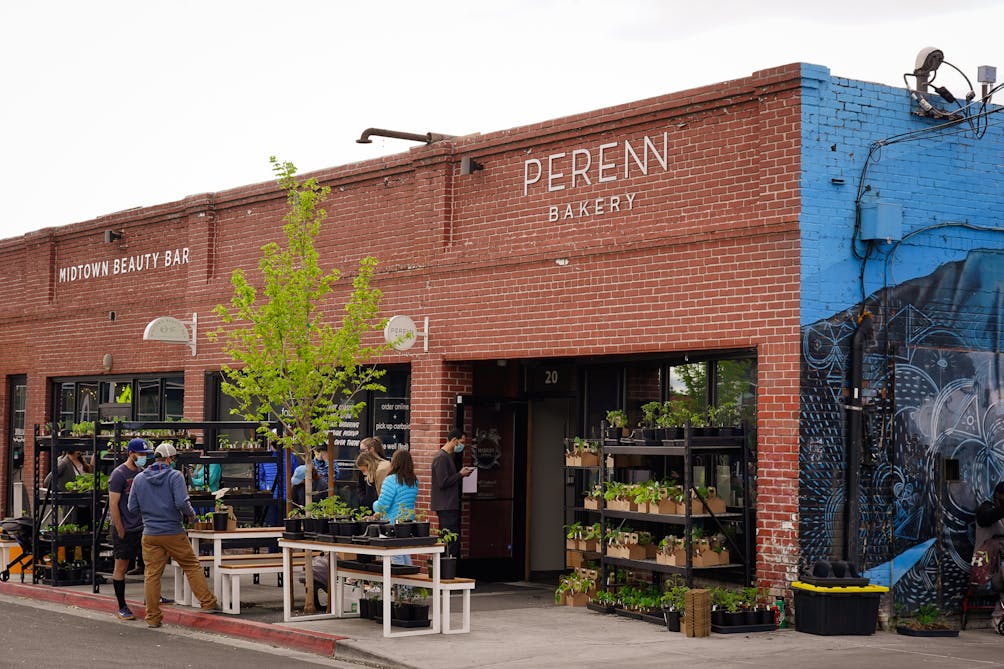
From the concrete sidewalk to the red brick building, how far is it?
1270mm

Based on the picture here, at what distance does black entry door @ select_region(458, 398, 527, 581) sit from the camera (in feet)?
60.5

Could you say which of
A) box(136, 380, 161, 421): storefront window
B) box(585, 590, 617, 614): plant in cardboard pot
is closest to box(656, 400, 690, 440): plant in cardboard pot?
box(585, 590, 617, 614): plant in cardboard pot

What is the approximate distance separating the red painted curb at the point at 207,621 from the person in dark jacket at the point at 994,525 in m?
6.81

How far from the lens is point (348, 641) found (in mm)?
12844

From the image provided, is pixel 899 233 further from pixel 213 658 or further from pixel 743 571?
pixel 213 658

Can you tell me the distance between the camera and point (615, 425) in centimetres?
1564

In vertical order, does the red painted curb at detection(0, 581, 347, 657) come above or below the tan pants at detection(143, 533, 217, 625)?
below

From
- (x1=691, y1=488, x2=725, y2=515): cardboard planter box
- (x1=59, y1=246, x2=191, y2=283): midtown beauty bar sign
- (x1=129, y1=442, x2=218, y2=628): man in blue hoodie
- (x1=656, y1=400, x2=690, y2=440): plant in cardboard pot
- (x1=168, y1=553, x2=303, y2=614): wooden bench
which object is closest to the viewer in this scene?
(x1=656, y1=400, x2=690, y2=440): plant in cardboard pot

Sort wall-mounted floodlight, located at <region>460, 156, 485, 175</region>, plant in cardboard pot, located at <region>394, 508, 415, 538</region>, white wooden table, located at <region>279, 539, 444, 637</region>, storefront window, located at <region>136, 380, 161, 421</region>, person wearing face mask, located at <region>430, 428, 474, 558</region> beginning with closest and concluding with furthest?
white wooden table, located at <region>279, 539, 444, 637</region>
plant in cardboard pot, located at <region>394, 508, 415, 538</region>
person wearing face mask, located at <region>430, 428, 474, 558</region>
wall-mounted floodlight, located at <region>460, 156, 485, 175</region>
storefront window, located at <region>136, 380, 161, 421</region>

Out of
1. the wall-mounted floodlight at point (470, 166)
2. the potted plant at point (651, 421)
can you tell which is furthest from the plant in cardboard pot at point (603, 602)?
the wall-mounted floodlight at point (470, 166)

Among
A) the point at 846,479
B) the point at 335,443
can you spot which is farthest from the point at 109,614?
the point at 846,479

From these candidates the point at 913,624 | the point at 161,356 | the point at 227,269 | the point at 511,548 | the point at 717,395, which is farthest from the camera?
the point at 161,356

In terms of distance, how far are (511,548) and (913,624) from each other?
256 inches

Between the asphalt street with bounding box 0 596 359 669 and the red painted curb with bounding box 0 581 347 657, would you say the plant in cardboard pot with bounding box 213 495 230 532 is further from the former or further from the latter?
the asphalt street with bounding box 0 596 359 669
